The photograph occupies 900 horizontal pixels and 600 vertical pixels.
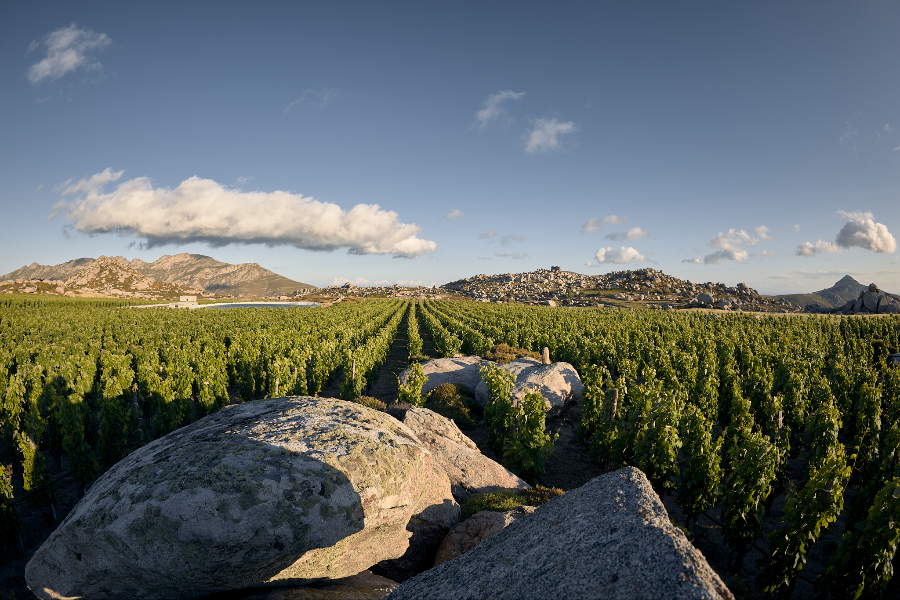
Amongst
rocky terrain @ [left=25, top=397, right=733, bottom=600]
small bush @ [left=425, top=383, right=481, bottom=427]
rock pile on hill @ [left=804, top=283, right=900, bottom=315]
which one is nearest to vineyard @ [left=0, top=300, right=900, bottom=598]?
small bush @ [left=425, top=383, right=481, bottom=427]

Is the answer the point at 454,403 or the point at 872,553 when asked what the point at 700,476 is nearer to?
the point at 872,553

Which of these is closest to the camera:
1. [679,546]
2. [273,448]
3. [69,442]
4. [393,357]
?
[679,546]

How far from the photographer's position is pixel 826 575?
697 cm

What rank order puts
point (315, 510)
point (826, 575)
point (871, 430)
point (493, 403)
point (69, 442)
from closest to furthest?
point (315, 510), point (826, 575), point (69, 442), point (871, 430), point (493, 403)

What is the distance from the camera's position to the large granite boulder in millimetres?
4691

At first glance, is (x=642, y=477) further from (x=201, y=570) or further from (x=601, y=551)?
(x=201, y=570)

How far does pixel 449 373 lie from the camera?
20.7m

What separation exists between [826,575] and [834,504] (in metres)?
1.27

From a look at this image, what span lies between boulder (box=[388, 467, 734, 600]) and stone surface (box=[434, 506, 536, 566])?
201 centimetres

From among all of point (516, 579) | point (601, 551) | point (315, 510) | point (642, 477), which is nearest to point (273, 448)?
point (315, 510)

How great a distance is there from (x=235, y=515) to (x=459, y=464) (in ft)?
19.3

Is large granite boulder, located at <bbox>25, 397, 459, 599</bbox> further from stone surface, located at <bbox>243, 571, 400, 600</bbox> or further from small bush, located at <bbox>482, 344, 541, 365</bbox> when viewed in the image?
small bush, located at <bbox>482, 344, 541, 365</bbox>

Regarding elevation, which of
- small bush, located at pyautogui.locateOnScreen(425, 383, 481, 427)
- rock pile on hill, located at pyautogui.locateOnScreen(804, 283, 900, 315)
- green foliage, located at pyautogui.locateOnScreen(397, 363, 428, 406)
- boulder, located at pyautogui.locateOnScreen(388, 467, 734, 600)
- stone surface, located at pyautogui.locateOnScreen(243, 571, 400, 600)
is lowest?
small bush, located at pyautogui.locateOnScreen(425, 383, 481, 427)

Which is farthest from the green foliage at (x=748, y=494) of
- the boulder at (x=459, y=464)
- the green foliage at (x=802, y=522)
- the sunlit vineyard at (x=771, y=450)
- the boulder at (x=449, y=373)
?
the boulder at (x=449, y=373)
